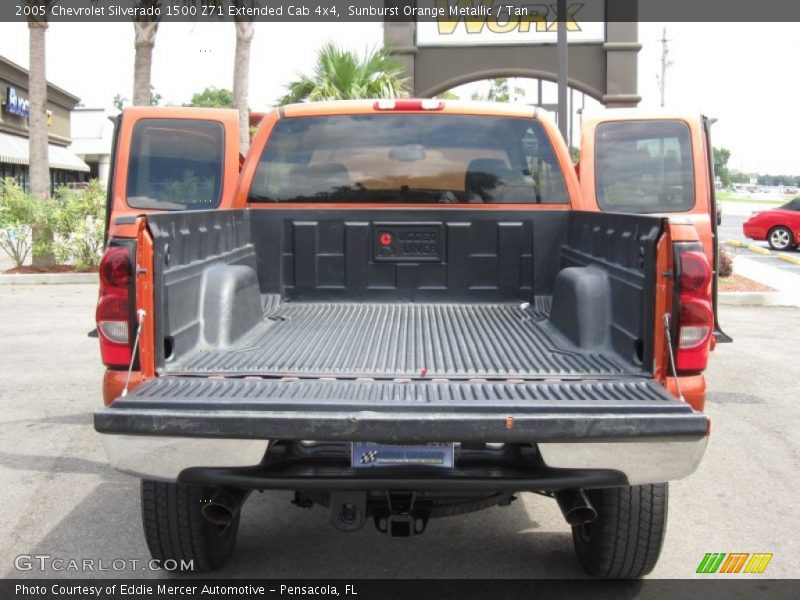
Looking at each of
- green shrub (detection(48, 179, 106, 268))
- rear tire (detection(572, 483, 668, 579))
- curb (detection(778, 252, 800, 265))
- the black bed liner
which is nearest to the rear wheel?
curb (detection(778, 252, 800, 265))

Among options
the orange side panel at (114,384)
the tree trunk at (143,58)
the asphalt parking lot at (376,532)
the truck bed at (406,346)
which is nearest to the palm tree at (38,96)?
the tree trunk at (143,58)

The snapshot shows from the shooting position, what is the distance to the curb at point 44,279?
52.4 ft

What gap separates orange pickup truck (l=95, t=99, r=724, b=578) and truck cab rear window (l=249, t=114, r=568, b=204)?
0.04ft

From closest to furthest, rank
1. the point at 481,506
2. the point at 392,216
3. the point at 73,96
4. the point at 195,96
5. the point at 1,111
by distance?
1. the point at 481,506
2. the point at 392,216
3. the point at 1,111
4. the point at 73,96
5. the point at 195,96

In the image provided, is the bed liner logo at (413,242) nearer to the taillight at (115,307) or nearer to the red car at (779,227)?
the taillight at (115,307)

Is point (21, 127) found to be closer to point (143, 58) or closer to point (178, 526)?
point (143, 58)

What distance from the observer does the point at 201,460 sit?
3199 millimetres

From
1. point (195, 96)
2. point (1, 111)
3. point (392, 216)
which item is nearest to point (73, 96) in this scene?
point (1, 111)

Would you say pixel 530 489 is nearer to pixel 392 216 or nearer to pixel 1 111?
pixel 392 216

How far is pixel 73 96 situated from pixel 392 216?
159 ft

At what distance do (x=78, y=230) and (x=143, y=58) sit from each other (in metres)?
3.76

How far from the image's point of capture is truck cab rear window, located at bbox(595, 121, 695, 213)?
7934 millimetres

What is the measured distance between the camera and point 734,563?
14.2 ft

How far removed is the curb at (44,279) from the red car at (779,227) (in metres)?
16.9
